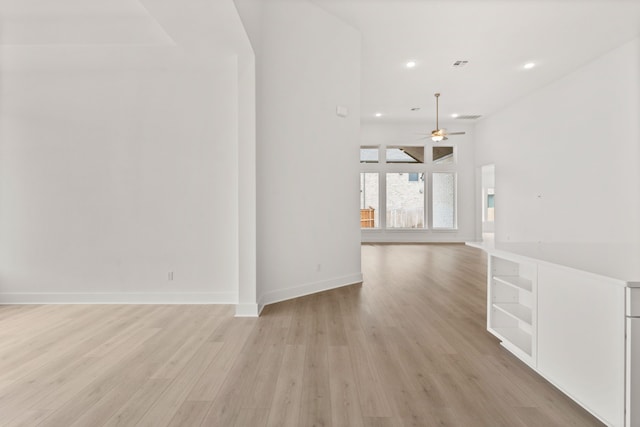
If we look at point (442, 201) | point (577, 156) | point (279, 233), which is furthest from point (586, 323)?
point (442, 201)

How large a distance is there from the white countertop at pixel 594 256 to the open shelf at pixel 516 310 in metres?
0.48

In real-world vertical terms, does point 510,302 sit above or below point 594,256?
below

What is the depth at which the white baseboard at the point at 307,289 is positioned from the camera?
3.77 meters

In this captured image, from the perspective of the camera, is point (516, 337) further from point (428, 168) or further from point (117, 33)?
point (428, 168)

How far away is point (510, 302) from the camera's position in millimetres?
2738

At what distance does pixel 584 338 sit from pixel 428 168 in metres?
9.10

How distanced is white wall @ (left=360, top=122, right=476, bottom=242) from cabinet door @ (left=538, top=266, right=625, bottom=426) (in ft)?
27.0

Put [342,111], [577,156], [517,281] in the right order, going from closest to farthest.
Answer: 1. [517,281]
2. [342,111]
3. [577,156]

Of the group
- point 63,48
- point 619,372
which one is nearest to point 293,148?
point 63,48

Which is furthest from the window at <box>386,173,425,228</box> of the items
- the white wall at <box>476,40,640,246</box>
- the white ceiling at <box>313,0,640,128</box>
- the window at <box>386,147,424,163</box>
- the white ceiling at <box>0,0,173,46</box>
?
the white ceiling at <box>0,0,173,46</box>

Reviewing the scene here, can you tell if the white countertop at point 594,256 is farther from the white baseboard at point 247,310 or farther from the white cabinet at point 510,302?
the white baseboard at point 247,310

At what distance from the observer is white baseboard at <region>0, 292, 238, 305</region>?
3.81 metres

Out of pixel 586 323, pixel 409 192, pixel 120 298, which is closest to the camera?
pixel 586 323

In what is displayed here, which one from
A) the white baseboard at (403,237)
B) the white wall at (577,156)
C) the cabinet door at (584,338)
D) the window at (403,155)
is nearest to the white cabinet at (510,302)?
the cabinet door at (584,338)
